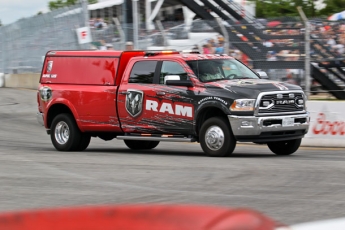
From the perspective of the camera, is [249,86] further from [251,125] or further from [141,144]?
[141,144]

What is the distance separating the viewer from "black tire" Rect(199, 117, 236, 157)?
42.0 feet

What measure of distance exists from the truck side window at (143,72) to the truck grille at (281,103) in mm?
2232

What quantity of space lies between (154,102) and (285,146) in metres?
2.51

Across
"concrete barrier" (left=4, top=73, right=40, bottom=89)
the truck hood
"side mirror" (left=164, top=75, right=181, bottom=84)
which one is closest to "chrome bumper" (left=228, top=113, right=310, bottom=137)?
the truck hood

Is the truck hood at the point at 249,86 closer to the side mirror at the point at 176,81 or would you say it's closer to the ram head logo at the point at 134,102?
the side mirror at the point at 176,81

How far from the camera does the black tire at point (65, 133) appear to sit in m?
15.1

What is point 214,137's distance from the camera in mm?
12906

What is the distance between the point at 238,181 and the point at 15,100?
2001cm

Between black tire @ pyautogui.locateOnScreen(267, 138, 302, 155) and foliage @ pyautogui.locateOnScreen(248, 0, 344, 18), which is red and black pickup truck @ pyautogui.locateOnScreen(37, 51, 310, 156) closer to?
black tire @ pyautogui.locateOnScreen(267, 138, 302, 155)

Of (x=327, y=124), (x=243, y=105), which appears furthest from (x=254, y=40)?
(x=243, y=105)

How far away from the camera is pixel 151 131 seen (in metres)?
14.0

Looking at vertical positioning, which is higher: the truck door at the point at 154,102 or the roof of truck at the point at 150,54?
the roof of truck at the point at 150,54

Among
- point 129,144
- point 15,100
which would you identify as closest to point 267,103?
point 129,144

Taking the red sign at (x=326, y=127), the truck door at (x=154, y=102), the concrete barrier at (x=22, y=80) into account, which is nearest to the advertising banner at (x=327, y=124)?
the red sign at (x=326, y=127)
